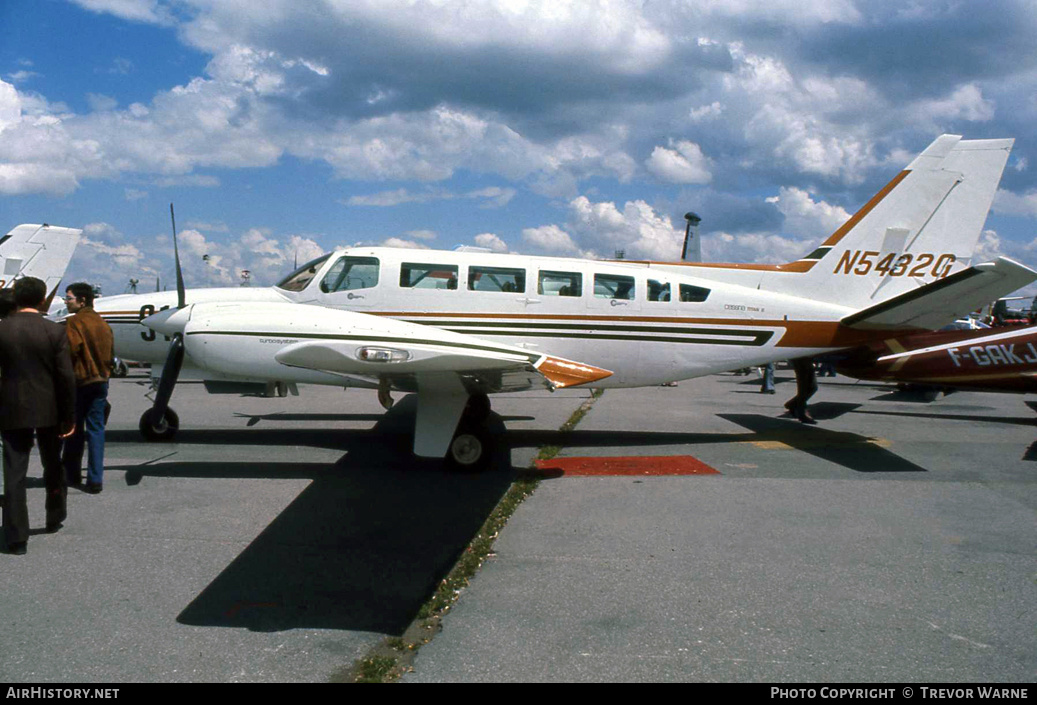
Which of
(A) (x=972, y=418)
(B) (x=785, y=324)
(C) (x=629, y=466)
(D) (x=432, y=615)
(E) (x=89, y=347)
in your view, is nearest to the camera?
(D) (x=432, y=615)

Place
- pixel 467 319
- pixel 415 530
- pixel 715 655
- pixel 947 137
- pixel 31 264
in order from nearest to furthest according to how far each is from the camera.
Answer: pixel 715 655 → pixel 415 530 → pixel 467 319 → pixel 947 137 → pixel 31 264

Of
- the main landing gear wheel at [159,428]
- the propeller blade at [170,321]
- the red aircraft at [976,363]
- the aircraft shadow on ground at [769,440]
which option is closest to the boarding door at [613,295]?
→ the aircraft shadow on ground at [769,440]

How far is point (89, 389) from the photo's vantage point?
6.48m

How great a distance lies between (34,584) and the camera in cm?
446

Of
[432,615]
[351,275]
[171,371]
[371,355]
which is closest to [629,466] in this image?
[371,355]

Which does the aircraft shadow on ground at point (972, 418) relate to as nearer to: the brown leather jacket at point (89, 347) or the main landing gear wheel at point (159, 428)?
the main landing gear wheel at point (159, 428)

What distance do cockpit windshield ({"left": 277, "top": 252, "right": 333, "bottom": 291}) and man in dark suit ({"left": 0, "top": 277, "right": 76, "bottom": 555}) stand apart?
3967 mm

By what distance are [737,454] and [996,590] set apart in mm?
4598

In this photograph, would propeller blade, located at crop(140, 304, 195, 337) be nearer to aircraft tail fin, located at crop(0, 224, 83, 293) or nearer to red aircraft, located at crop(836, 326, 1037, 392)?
red aircraft, located at crop(836, 326, 1037, 392)

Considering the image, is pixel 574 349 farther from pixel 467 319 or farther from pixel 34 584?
pixel 34 584

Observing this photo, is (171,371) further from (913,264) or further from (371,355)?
(913,264)

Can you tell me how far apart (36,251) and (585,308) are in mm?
18616

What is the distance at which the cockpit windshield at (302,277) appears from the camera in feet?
30.0

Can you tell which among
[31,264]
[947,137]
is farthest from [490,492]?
[31,264]
